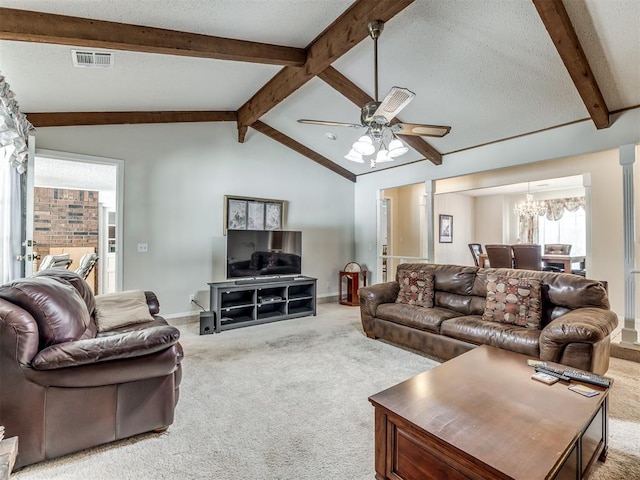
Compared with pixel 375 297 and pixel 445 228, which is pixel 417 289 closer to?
pixel 375 297

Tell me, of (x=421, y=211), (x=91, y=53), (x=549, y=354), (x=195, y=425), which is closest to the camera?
(x=195, y=425)

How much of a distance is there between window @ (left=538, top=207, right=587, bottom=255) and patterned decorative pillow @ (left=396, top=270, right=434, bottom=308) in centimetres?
554

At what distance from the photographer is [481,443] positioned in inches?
48.9

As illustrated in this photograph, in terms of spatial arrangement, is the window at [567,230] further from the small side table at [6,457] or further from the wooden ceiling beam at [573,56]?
the small side table at [6,457]

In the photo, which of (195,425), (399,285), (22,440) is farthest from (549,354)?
(22,440)

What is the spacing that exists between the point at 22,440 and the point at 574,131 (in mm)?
5456

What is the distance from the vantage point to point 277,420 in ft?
6.92

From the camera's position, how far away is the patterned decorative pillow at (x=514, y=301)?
2867 millimetres

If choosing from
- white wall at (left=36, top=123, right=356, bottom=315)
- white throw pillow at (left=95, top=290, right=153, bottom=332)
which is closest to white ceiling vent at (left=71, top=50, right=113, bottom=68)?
white wall at (left=36, top=123, right=356, bottom=315)

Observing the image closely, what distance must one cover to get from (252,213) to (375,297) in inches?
99.0

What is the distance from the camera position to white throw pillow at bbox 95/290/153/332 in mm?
2568

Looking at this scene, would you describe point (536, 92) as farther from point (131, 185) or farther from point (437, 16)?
point (131, 185)

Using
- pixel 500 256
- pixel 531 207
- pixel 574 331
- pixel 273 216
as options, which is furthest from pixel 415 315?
pixel 531 207

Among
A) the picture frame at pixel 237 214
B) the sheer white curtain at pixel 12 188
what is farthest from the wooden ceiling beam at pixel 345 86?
the sheer white curtain at pixel 12 188
